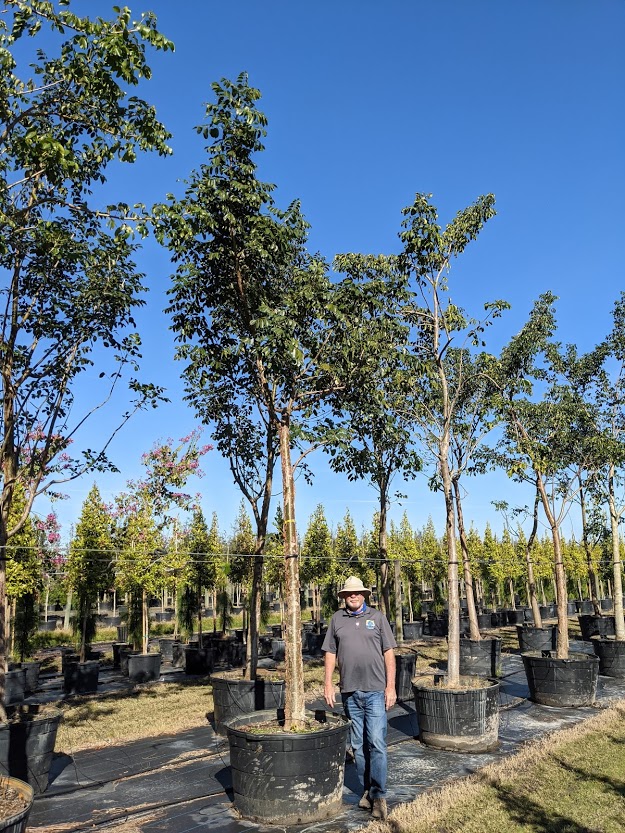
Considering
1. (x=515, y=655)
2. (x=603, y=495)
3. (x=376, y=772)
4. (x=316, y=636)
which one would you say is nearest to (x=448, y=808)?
(x=376, y=772)

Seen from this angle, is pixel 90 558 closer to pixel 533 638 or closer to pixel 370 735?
pixel 533 638

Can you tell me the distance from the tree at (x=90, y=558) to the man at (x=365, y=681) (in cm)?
1067

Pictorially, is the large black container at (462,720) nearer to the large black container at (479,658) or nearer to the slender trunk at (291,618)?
the slender trunk at (291,618)

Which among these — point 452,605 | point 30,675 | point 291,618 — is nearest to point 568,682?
point 452,605

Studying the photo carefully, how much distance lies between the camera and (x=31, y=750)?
17.0 ft

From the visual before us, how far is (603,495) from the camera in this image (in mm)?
12016

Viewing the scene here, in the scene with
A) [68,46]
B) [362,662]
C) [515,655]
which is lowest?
[515,655]

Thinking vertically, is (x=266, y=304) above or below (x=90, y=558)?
above

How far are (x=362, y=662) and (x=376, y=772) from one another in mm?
752

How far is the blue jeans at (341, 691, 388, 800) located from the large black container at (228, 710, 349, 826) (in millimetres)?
251

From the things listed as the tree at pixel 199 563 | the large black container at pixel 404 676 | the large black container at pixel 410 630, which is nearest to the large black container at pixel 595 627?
the large black container at pixel 410 630

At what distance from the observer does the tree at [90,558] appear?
15219 millimetres

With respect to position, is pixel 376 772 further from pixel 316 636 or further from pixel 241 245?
pixel 316 636

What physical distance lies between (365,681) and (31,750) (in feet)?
9.73
